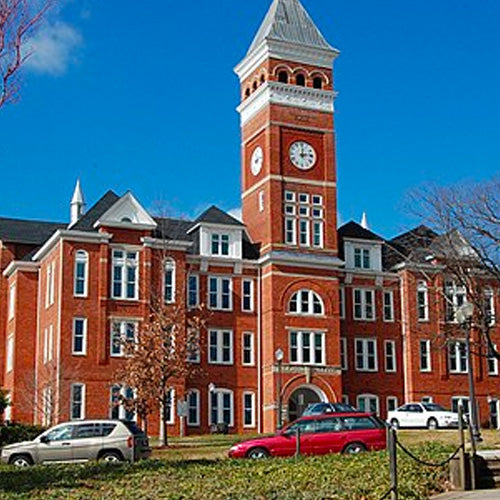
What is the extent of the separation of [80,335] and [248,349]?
34.1 ft

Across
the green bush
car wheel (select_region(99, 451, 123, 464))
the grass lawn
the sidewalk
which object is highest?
the green bush

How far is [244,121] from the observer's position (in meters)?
63.2

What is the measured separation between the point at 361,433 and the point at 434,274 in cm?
3000

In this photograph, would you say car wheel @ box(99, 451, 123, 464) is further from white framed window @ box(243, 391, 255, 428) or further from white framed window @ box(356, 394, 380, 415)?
white framed window @ box(356, 394, 380, 415)

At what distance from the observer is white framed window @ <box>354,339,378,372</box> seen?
203ft

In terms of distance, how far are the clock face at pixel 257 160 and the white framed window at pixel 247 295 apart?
6.88 metres

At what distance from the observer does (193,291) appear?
189 feet

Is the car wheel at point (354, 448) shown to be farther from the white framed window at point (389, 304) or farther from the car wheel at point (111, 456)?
the white framed window at point (389, 304)

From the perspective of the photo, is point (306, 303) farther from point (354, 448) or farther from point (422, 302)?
point (354, 448)

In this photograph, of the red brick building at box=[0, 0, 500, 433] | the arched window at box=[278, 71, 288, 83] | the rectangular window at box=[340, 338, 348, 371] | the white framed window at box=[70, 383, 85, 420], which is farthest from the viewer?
the rectangular window at box=[340, 338, 348, 371]

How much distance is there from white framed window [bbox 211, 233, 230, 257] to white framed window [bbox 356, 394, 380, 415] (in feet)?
40.0

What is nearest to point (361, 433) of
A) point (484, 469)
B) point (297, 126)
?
point (484, 469)

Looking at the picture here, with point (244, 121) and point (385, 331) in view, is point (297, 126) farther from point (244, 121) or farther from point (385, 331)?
point (385, 331)

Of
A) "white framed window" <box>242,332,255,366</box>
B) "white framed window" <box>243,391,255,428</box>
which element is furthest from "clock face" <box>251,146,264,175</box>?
"white framed window" <box>243,391,255,428</box>
